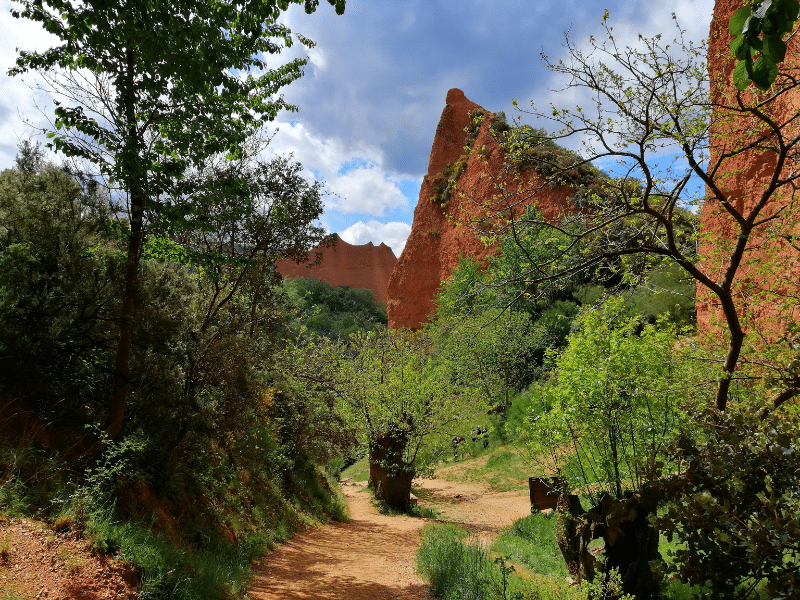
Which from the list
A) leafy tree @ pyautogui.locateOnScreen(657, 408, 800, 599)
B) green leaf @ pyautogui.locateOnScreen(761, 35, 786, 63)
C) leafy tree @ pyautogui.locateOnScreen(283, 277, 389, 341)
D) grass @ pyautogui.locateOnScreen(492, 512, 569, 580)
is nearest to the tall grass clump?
grass @ pyautogui.locateOnScreen(492, 512, 569, 580)

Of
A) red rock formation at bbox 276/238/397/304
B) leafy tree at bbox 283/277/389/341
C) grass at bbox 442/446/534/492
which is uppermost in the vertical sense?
red rock formation at bbox 276/238/397/304

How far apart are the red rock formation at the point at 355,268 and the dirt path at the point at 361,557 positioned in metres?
68.2

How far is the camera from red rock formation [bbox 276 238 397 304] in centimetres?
8088

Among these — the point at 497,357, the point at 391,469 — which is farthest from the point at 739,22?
the point at 497,357

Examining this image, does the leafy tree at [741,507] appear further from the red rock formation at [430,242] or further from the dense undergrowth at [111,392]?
the red rock formation at [430,242]

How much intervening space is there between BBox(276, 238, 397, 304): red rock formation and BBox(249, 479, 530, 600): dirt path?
6816 cm

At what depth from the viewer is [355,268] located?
8288 centimetres

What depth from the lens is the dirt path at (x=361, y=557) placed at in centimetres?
553

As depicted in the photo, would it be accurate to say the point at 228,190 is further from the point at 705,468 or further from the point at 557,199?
the point at 557,199

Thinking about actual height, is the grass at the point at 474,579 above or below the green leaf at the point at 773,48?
below

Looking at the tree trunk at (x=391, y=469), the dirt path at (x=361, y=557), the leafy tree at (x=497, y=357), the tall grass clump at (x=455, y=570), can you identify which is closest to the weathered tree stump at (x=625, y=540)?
the tall grass clump at (x=455, y=570)

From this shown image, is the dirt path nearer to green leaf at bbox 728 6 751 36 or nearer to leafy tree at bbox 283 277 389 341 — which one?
green leaf at bbox 728 6 751 36

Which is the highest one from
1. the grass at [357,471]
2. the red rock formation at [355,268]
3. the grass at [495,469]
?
the red rock formation at [355,268]

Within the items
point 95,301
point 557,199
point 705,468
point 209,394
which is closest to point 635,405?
point 705,468
